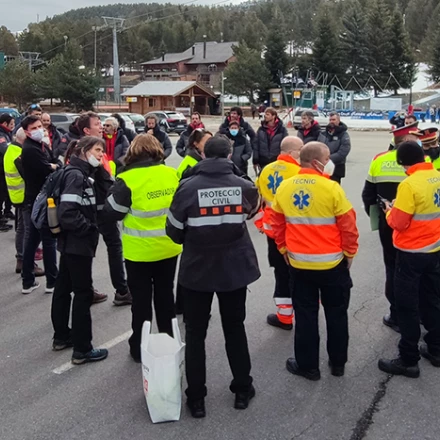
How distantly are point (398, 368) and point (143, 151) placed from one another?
8.45 feet

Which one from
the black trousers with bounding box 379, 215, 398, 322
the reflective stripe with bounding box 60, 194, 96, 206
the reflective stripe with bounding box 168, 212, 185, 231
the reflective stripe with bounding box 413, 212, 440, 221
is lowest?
the black trousers with bounding box 379, 215, 398, 322

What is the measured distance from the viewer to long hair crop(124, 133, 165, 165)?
12.7 feet

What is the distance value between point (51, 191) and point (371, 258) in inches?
180

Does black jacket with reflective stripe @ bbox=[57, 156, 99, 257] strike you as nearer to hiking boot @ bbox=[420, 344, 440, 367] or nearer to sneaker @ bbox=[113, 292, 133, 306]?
sneaker @ bbox=[113, 292, 133, 306]

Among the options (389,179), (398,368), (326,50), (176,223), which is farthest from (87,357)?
(326,50)

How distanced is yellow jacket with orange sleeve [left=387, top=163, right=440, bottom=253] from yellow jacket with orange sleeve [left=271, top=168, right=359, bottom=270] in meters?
0.37

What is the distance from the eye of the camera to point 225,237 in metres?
3.37

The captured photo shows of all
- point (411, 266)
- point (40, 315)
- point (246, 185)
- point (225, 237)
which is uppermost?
point (246, 185)

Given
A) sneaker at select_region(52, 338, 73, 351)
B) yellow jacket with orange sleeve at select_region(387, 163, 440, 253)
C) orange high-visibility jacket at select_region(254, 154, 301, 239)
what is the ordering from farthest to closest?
orange high-visibility jacket at select_region(254, 154, 301, 239) < sneaker at select_region(52, 338, 73, 351) < yellow jacket with orange sleeve at select_region(387, 163, 440, 253)

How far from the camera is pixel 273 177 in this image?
16.1 feet

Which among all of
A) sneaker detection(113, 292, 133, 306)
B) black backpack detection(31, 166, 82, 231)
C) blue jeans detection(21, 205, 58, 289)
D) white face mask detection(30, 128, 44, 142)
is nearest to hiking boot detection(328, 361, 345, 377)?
sneaker detection(113, 292, 133, 306)

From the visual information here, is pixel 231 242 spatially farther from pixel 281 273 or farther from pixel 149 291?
pixel 281 273

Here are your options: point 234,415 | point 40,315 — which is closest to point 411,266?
point 234,415

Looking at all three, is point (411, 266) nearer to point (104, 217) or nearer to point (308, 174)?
point (308, 174)
